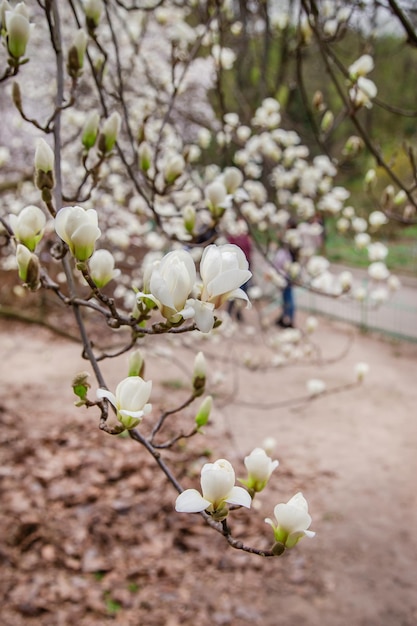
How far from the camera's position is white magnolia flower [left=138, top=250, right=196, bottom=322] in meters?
0.79

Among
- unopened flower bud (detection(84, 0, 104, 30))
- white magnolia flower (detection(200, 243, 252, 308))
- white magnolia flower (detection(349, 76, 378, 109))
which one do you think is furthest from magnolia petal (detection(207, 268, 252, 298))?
white magnolia flower (detection(349, 76, 378, 109))

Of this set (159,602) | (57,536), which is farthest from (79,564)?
(159,602)

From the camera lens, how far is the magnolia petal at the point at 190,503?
785 mm

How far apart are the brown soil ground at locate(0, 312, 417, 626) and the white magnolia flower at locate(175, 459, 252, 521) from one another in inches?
71.8

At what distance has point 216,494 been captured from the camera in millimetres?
829

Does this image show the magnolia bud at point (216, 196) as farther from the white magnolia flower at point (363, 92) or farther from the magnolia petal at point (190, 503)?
the magnolia petal at point (190, 503)

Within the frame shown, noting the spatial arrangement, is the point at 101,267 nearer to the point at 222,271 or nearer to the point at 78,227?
the point at 78,227

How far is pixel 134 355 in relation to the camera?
1140 mm

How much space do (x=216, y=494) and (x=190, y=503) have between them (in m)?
0.05

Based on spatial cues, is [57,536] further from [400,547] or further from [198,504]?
[198,504]

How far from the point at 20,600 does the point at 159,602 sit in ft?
2.53

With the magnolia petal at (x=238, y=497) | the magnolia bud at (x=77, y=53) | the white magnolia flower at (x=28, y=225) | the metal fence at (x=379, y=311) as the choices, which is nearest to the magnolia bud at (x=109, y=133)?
the magnolia bud at (x=77, y=53)

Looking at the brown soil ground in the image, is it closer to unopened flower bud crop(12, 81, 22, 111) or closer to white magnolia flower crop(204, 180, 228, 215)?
white magnolia flower crop(204, 180, 228, 215)

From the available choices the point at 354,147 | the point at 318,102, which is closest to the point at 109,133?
the point at 318,102
